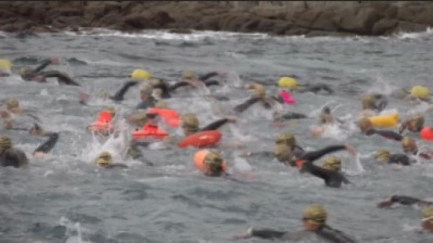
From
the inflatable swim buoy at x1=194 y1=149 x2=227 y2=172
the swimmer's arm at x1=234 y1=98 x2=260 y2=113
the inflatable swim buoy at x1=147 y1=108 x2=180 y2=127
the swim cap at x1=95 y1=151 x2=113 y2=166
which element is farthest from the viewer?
the swimmer's arm at x1=234 y1=98 x2=260 y2=113

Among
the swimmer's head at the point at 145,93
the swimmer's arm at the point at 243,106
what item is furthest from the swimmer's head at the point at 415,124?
the swimmer's head at the point at 145,93

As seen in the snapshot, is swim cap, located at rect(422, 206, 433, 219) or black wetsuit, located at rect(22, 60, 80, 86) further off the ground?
black wetsuit, located at rect(22, 60, 80, 86)

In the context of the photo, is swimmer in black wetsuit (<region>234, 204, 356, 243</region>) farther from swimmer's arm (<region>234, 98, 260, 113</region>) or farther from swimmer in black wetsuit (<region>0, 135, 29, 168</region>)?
swimmer's arm (<region>234, 98, 260, 113</region>)

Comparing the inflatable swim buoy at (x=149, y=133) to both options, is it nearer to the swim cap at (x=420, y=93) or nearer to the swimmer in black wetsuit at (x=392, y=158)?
the swimmer in black wetsuit at (x=392, y=158)

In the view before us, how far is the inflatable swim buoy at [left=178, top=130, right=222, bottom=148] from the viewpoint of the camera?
16.9 metres

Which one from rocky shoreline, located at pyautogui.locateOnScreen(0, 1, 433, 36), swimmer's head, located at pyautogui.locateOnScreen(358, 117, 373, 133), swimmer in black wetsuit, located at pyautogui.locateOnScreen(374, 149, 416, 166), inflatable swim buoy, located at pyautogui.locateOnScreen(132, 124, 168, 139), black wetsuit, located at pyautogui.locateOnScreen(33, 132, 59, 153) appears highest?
rocky shoreline, located at pyautogui.locateOnScreen(0, 1, 433, 36)

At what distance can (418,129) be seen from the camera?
18953 millimetres

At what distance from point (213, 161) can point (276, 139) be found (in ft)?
8.16

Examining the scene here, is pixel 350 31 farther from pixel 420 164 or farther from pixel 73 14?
pixel 420 164

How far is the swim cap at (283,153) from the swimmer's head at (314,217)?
391 centimetres

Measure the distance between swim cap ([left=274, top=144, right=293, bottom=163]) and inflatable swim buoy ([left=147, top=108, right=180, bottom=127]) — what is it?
12.2 feet

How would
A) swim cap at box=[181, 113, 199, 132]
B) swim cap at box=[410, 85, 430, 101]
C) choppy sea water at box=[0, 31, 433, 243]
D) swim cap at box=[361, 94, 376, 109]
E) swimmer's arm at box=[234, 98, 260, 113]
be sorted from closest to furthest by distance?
choppy sea water at box=[0, 31, 433, 243] → swim cap at box=[181, 113, 199, 132] → swimmer's arm at box=[234, 98, 260, 113] → swim cap at box=[361, 94, 376, 109] → swim cap at box=[410, 85, 430, 101]

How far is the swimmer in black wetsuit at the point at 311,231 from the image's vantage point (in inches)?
454

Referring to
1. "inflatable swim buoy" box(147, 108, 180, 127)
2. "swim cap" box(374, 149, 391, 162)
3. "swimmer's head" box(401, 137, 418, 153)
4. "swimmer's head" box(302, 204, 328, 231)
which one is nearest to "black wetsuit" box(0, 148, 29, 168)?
"inflatable swim buoy" box(147, 108, 180, 127)
